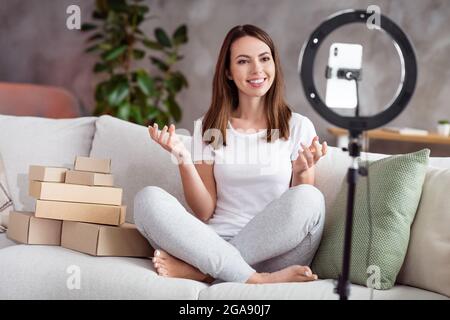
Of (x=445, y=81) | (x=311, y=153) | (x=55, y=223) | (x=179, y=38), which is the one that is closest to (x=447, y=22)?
(x=445, y=81)

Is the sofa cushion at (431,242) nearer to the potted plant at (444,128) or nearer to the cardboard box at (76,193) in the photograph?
the cardboard box at (76,193)

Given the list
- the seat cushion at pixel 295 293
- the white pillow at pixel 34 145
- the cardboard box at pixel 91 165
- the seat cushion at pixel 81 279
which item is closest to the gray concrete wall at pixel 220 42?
→ the white pillow at pixel 34 145

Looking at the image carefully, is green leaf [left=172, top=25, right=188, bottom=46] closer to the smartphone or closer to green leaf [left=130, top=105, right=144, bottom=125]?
green leaf [left=130, top=105, right=144, bottom=125]

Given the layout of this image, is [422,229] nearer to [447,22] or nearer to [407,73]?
[407,73]

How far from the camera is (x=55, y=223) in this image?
2027mm

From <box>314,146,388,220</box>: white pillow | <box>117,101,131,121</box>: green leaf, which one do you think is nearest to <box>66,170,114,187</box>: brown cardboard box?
<box>314,146,388,220</box>: white pillow

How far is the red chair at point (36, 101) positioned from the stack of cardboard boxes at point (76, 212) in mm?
2405

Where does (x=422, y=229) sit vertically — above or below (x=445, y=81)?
below

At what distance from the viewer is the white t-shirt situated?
79.9 inches

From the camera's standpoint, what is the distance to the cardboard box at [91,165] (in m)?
2.04

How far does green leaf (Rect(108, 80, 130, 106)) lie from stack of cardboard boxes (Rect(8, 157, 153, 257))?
2.23 m
